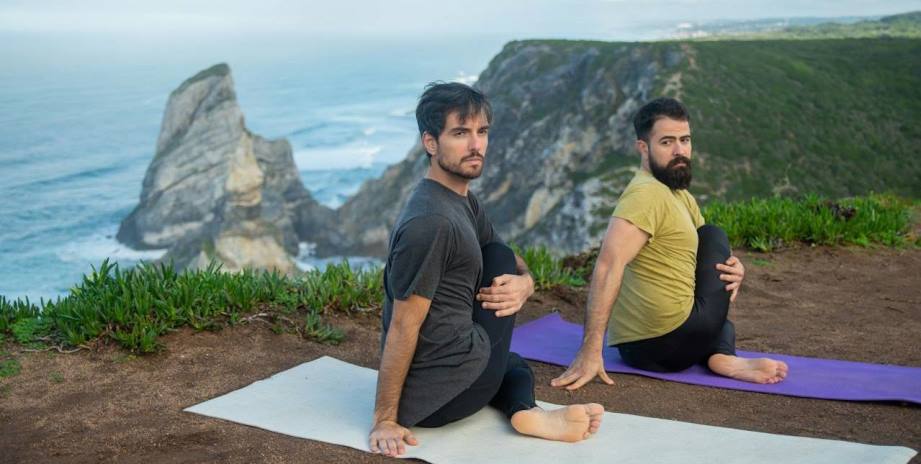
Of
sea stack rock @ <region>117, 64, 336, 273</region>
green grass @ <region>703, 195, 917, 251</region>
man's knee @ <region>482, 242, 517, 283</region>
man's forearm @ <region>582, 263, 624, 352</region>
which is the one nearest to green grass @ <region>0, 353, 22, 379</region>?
man's knee @ <region>482, 242, 517, 283</region>

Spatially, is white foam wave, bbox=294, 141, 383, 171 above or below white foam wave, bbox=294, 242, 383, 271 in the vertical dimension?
above

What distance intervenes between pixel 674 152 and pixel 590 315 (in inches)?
43.9

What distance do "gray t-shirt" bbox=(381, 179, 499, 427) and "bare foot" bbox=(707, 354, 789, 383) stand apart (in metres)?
1.97

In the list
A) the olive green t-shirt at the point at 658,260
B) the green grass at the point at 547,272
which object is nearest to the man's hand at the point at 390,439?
the olive green t-shirt at the point at 658,260

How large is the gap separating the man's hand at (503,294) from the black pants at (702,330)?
143 cm

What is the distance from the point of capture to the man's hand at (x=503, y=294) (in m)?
4.53

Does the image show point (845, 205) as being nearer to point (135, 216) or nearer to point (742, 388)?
point (742, 388)

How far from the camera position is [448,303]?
Answer: 4.36 meters

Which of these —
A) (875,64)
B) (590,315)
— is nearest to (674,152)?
(590,315)

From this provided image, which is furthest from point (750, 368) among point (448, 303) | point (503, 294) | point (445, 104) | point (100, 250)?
point (100, 250)

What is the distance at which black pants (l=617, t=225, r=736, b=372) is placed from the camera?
553cm

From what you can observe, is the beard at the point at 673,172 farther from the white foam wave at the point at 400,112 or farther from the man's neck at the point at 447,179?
the white foam wave at the point at 400,112

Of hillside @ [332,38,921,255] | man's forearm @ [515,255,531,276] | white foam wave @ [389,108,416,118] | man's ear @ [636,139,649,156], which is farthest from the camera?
white foam wave @ [389,108,416,118]

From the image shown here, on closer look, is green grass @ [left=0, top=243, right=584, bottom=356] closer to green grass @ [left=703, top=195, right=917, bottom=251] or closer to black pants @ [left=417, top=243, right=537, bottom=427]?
black pants @ [left=417, top=243, right=537, bottom=427]
